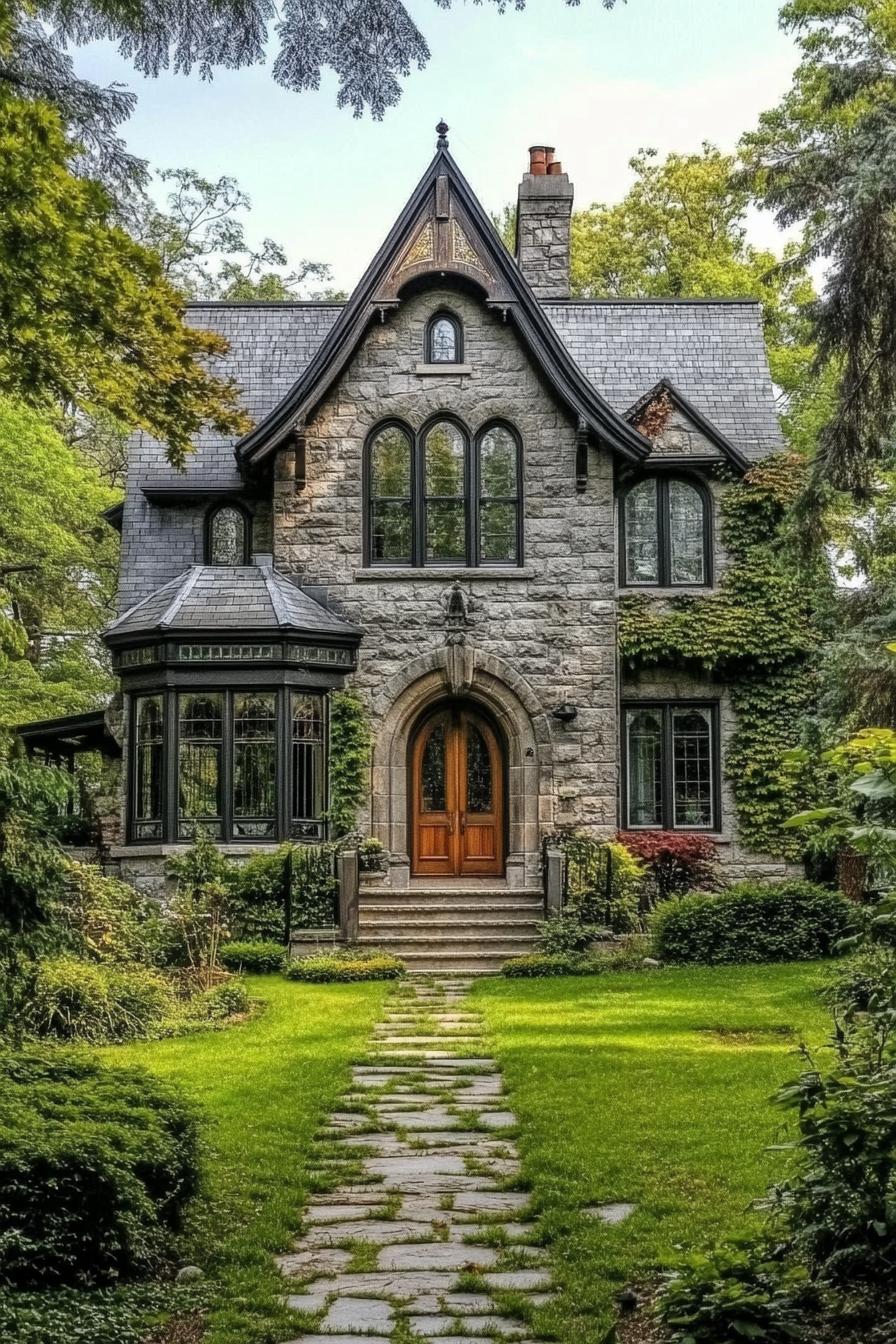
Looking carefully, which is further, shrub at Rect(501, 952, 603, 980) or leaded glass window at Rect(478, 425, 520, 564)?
leaded glass window at Rect(478, 425, 520, 564)

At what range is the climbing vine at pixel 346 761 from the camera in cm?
1941

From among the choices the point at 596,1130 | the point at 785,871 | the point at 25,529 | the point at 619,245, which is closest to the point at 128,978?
the point at 596,1130

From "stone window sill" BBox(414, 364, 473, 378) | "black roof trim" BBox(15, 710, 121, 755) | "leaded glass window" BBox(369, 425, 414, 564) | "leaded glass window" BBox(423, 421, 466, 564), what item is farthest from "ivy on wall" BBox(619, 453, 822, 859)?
"black roof trim" BBox(15, 710, 121, 755)

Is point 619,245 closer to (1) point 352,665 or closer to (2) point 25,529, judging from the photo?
(2) point 25,529

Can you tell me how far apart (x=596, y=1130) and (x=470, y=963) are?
8.69 metres

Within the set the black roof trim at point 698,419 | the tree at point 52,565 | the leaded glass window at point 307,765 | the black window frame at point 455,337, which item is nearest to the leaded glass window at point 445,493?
the black window frame at point 455,337

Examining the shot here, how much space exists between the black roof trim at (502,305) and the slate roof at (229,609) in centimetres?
161

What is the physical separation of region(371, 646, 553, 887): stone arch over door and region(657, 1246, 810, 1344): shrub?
14513 millimetres

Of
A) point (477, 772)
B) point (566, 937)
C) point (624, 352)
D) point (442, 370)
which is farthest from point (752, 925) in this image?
point (624, 352)

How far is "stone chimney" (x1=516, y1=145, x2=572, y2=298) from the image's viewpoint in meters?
24.1

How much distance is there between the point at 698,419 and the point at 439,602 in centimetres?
453

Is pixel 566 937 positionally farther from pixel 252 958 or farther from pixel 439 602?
pixel 439 602

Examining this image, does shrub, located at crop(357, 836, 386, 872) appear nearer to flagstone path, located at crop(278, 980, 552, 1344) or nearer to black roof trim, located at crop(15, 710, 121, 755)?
black roof trim, located at crop(15, 710, 121, 755)

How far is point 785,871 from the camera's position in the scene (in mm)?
20672
